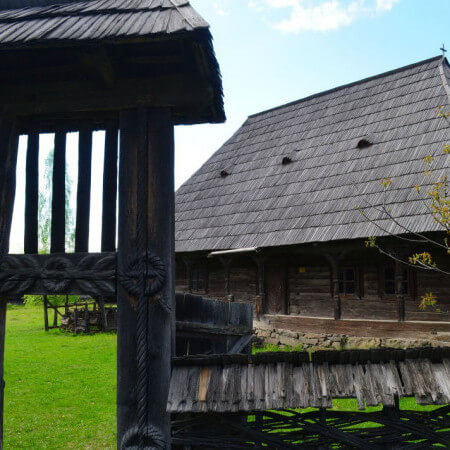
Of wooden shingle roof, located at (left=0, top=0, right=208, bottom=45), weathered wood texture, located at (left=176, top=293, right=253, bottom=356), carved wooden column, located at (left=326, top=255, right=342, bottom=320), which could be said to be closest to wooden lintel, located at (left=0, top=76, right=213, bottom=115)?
wooden shingle roof, located at (left=0, top=0, right=208, bottom=45)

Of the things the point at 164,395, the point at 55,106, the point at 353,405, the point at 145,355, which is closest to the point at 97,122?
the point at 55,106

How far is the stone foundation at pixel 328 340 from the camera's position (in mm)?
9820

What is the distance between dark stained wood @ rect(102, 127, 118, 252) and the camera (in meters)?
3.09

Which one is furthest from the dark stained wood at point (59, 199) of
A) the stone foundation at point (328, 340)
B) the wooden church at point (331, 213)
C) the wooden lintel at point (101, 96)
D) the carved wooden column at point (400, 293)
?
the carved wooden column at point (400, 293)

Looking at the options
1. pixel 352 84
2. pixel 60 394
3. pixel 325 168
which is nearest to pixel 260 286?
pixel 325 168

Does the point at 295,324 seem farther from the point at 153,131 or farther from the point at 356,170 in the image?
the point at 153,131

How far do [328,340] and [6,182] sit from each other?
9.52 m

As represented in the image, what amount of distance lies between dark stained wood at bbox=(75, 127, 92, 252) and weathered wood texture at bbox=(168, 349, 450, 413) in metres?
0.97

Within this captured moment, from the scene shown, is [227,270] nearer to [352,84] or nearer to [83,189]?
[352,84]

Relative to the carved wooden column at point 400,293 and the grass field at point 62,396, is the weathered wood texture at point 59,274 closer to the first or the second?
the grass field at point 62,396

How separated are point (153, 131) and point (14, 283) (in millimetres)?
1247

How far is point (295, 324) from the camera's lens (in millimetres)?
12188

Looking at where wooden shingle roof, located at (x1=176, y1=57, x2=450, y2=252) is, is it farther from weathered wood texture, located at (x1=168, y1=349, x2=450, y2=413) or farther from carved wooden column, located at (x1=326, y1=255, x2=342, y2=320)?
weathered wood texture, located at (x1=168, y1=349, x2=450, y2=413)

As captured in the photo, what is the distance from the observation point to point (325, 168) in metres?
13.4
